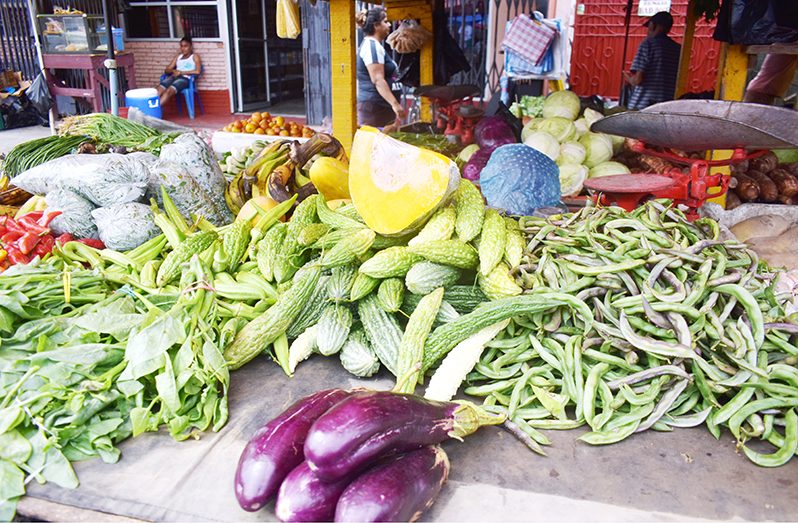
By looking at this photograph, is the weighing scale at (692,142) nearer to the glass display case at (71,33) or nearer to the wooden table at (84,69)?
the wooden table at (84,69)

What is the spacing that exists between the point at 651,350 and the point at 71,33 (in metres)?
11.2

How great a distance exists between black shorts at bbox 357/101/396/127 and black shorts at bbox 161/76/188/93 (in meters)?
6.40

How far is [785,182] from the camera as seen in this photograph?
16.5 ft

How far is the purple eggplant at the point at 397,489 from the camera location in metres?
1.57

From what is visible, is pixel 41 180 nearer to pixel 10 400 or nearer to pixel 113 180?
pixel 113 180

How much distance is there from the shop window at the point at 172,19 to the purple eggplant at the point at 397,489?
518 inches

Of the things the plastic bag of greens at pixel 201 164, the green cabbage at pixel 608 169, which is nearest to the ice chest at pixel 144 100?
the plastic bag of greens at pixel 201 164

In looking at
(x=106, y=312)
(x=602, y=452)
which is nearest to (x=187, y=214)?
(x=106, y=312)

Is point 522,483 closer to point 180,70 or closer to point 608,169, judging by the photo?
point 608,169

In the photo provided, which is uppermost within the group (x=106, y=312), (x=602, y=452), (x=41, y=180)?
(x=41, y=180)

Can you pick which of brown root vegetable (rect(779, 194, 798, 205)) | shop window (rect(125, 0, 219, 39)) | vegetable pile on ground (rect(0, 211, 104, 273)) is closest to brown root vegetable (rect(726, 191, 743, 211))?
brown root vegetable (rect(779, 194, 798, 205))

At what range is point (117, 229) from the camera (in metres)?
3.30

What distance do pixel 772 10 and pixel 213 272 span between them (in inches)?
166

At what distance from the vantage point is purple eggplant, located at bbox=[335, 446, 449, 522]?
1566mm
